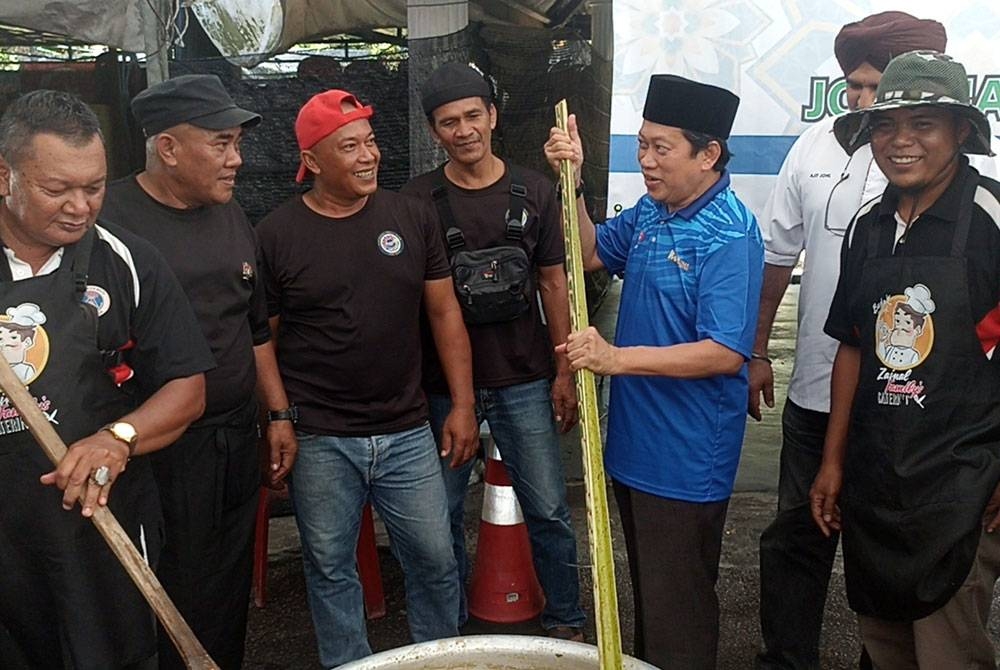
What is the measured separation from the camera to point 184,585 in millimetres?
2896

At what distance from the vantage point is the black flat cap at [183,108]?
9.07 ft

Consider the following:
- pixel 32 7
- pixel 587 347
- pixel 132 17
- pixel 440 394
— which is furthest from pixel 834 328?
pixel 32 7

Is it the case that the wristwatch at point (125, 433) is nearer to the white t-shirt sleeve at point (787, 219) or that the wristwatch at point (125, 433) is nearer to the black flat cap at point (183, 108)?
the black flat cap at point (183, 108)

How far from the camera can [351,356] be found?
Answer: 3.05m

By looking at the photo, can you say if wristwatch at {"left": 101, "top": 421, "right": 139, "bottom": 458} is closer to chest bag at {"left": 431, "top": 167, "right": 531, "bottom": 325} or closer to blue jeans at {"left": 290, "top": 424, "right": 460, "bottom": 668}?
blue jeans at {"left": 290, "top": 424, "right": 460, "bottom": 668}

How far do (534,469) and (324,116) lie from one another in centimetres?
136

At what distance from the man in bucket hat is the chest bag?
3.58 feet

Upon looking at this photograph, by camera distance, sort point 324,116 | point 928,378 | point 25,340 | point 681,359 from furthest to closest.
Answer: point 324,116
point 681,359
point 928,378
point 25,340

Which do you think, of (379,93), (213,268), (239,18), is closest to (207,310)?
(213,268)

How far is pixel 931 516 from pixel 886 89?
107 centimetres

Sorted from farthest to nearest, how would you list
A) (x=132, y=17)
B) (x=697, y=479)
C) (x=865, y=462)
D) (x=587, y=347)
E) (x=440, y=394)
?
(x=132, y=17)
(x=440, y=394)
(x=697, y=479)
(x=865, y=462)
(x=587, y=347)

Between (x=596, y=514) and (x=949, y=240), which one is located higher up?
(x=949, y=240)

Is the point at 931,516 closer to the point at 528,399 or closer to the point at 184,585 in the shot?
the point at 528,399

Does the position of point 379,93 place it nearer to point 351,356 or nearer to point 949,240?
point 351,356
